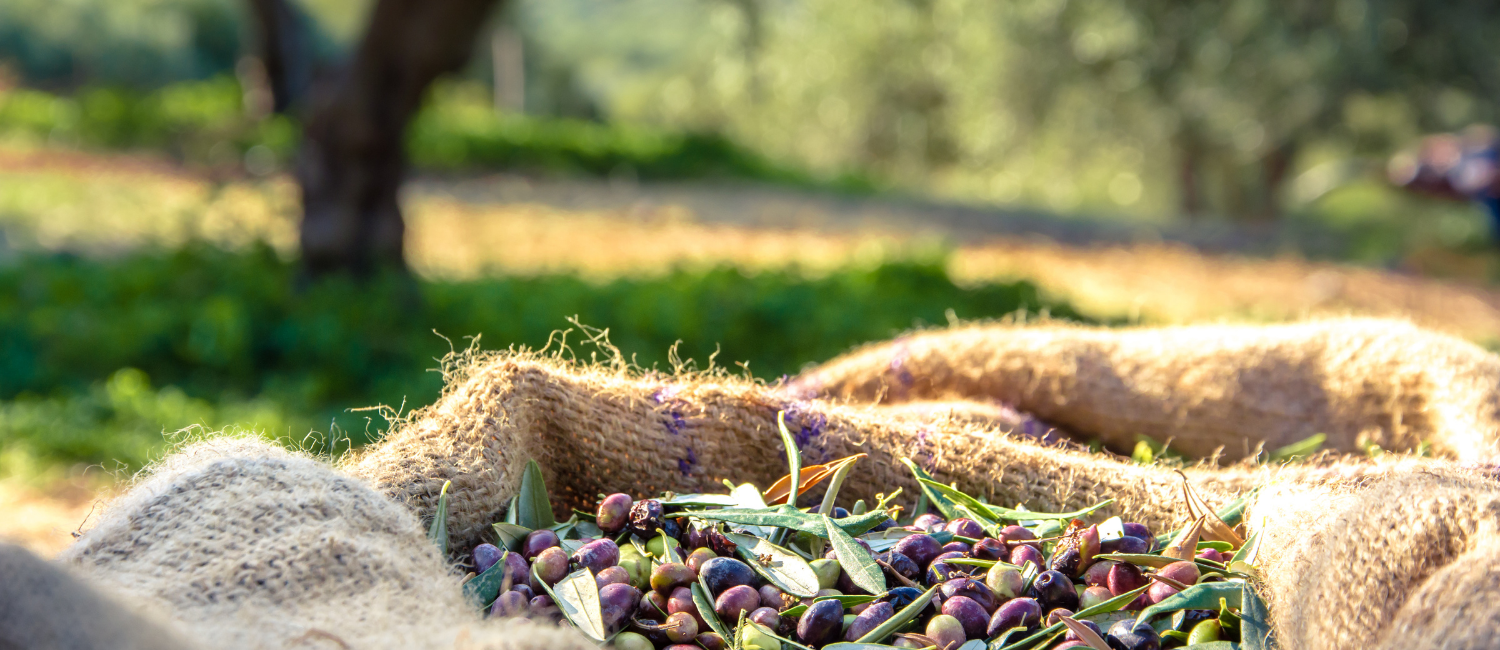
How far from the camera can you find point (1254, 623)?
113 centimetres

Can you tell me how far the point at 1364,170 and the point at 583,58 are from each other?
2494cm

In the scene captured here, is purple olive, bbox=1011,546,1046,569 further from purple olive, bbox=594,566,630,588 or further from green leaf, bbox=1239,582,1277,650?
purple olive, bbox=594,566,630,588

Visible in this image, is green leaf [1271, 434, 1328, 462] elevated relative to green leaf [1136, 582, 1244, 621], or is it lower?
lower

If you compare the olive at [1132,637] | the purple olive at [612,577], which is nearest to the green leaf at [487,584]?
the purple olive at [612,577]

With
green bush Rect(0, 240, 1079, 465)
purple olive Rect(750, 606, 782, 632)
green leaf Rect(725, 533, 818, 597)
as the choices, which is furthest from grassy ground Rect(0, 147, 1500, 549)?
purple olive Rect(750, 606, 782, 632)

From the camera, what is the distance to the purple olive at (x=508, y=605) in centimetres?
114

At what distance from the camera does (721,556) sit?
4.38 ft

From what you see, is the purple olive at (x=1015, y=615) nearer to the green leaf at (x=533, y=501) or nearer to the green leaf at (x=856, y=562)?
the green leaf at (x=856, y=562)

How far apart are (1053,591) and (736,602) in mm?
373

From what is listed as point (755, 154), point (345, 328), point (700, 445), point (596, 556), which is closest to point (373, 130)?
point (345, 328)

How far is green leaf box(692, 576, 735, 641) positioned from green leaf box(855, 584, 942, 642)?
15 centimetres

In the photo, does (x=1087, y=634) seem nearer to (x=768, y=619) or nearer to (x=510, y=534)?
(x=768, y=619)

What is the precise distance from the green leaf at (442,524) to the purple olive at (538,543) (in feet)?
0.32

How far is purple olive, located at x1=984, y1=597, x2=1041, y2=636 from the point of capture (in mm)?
1164
